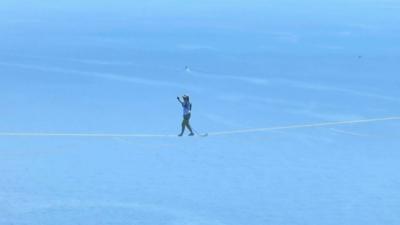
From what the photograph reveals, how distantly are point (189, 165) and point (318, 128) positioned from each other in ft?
19.0

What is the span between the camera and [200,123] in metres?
23.8

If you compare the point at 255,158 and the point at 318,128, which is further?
the point at 318,128

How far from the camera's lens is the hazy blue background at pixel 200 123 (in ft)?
54.1

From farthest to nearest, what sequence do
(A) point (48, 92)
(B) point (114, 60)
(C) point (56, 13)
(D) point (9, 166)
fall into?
(C) point (56, 13) < (B) point (114, 60) < (A) point (48, 92) < (D) point (9, 166)

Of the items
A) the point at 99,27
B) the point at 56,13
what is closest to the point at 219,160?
the point at 99,27

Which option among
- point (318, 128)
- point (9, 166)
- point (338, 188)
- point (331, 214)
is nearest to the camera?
point (331, 214)

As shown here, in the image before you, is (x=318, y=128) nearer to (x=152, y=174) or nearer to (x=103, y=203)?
(x=152, y=174)

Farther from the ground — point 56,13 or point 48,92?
point 56,13

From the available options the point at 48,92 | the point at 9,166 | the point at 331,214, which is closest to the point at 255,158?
the point at 331,214

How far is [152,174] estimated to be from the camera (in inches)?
733

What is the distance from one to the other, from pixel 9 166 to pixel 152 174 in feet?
12.0

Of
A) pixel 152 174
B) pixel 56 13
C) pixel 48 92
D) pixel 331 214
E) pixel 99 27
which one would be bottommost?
pixel 331 214

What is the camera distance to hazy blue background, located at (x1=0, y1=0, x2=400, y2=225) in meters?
16.5

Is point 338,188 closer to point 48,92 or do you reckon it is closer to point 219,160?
point 219,160
